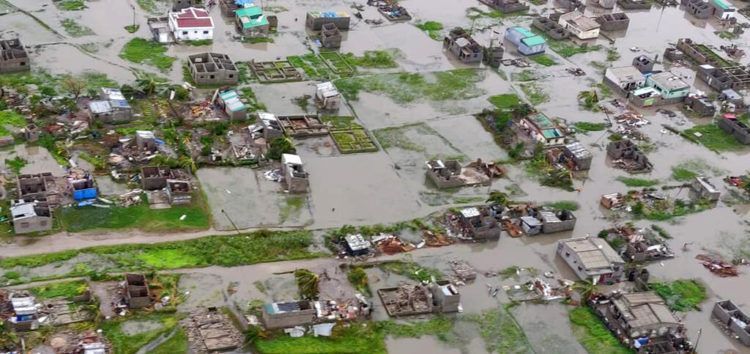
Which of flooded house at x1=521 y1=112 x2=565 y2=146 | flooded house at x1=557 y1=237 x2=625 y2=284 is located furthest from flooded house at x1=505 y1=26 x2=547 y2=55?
flooded house at x1=557 y1=237 x2=625 y2=284

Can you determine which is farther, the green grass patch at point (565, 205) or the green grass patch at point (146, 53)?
the green grass patch at point (146, 53)

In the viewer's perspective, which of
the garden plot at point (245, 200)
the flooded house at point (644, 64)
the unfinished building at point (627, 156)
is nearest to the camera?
the garden plot at point (245, 200)

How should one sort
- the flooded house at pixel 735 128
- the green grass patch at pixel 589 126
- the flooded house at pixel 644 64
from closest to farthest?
1. the flooded house at pixel 735 128
2. the green grass patch at pixel 589 126
3. the flooded house at pixel 644 64

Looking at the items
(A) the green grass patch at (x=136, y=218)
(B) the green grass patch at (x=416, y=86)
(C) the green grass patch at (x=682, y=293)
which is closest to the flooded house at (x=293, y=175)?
(A) the green grass patch at (x=136, y=218)

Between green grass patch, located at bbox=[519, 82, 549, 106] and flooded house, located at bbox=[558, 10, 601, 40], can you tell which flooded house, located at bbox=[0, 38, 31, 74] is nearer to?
green grass patch, located at bbox=[519, 82, 549, 106]

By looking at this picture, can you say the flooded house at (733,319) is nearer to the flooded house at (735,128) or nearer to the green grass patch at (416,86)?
the flooded house at (735,128)

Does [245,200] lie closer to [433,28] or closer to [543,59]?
[433,28]

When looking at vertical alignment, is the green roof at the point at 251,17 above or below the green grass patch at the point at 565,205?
above
